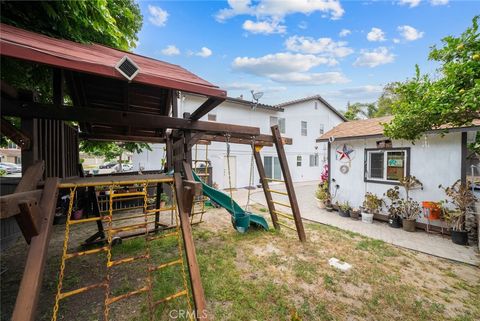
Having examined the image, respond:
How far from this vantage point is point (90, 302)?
2682 millimetres

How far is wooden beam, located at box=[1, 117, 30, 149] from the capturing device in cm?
200

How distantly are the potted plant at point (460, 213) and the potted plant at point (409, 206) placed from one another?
0.69 meters

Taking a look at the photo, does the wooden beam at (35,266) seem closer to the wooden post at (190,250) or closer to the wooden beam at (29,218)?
the wooden beam at (29,218)

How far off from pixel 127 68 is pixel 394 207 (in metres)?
7.32

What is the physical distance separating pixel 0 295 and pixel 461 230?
8.53 m

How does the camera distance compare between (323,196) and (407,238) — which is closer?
(407,238)

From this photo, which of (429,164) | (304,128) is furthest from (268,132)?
(429,164)

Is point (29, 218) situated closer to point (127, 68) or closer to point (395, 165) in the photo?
point (127, 68)

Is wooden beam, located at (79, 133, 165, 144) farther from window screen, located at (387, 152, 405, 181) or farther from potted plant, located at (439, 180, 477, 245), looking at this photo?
potted plant, located at (439, 180, 477, 245)

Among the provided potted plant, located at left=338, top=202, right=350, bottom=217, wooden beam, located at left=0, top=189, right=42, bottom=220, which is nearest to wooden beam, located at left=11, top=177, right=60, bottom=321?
wooden beam, located at left=0, top=189, right=42, bottom=220

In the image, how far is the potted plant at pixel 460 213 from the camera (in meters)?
4.63

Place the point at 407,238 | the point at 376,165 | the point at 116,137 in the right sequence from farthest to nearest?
the point at 376,165
the point at 116,137
the point at 407,238

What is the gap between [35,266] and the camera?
1.72 meters

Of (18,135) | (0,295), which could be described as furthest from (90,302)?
(18,135)
